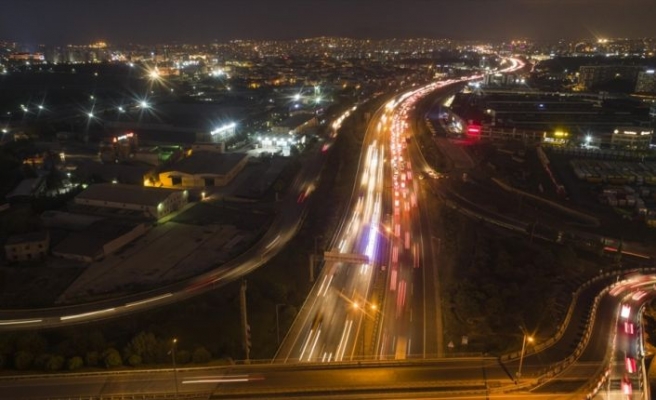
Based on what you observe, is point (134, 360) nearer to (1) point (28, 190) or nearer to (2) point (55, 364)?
(2) point (55, 364)

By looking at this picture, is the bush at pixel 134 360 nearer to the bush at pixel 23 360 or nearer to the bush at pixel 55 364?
the bush at pixel 55 364

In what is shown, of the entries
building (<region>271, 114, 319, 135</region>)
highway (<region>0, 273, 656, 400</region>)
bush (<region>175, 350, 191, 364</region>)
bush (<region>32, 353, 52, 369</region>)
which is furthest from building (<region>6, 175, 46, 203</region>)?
building (<region>271, 114, 319, 135</region>)

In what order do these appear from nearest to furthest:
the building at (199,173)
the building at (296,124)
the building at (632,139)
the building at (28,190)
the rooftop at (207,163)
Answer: the building at (28,190)
the building at (199,173)
the rooftop at (207,163)
the building at (632,139)
the building at (296,124)

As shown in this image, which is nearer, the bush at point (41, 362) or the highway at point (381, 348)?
the highway at point (381, 348)

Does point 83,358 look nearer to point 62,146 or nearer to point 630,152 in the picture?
point 62,146

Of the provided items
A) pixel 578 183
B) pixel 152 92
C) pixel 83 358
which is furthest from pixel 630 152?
pixel 152 92

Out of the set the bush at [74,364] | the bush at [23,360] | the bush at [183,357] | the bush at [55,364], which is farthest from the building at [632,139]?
the bush at [23,360]
